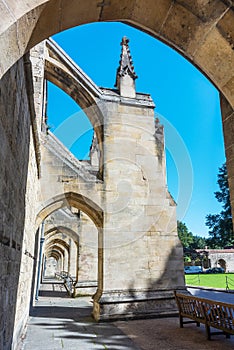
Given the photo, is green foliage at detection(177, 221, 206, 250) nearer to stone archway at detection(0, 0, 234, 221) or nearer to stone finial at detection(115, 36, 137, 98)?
stone finial at detection(115, 36, 137, 98)

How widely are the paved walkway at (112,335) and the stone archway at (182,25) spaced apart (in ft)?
11.0

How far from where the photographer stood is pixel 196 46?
2293mm

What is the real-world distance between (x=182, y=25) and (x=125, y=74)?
271 inches

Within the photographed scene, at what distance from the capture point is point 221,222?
30.0m

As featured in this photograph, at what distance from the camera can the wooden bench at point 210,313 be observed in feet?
14.4

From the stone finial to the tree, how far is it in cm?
2362

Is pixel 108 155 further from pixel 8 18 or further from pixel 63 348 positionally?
pixel 8 18

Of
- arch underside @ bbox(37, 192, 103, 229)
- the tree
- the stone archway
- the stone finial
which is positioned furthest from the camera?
the tree

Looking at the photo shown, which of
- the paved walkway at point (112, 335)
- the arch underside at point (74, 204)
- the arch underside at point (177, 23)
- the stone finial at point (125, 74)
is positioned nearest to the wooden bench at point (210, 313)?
the paved walkway at point (112, 335)

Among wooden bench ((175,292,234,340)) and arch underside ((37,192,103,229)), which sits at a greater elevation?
arch underside ((37,192,103,229))

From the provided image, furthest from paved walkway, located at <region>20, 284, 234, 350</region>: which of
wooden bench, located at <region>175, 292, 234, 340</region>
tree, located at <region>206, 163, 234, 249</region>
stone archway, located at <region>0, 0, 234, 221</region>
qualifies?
tree, located at <region>206, 163, 234, 249</region>

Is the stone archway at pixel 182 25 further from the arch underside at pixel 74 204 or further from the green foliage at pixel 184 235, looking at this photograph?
the green foliage at pixel 184 235

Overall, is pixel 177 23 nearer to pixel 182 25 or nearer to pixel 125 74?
pixel 182 25

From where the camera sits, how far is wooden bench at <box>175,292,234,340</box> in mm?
4381
